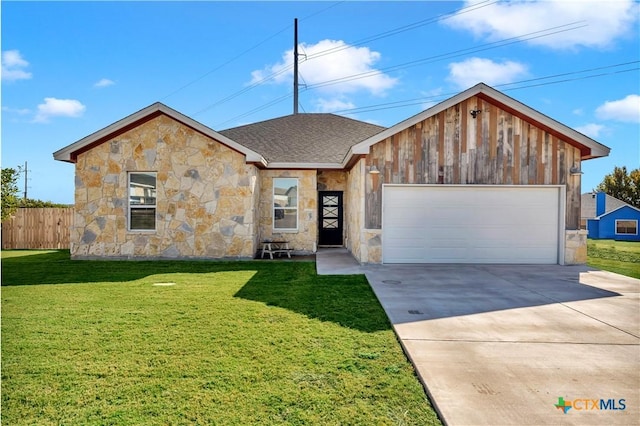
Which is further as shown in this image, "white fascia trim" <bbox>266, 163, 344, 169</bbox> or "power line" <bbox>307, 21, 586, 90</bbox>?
"power line" <bbox>307, 21, 586, 90</bbox>

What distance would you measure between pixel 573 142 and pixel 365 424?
1086cm

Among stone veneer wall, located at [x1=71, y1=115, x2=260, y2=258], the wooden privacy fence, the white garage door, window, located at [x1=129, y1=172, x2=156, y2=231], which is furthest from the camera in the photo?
the wooden privacy fence

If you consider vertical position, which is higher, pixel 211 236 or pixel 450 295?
pixel 211 236

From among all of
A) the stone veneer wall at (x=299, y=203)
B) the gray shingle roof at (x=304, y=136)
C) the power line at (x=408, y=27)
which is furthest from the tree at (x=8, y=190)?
the power line at (x=408, y=27)

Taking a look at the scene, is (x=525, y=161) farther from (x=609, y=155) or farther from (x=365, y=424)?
(x=365, y=424)

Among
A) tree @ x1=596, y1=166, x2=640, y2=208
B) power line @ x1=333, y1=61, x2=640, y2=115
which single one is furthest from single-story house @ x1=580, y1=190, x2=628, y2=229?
tree @ x1=596, y1=166, x2=640, y2=208

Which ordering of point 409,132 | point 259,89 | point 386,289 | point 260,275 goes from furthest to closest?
point 259,89 < point 409,132 < point 260,275 < point 386,289

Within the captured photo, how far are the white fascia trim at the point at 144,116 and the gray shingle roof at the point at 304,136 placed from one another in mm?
2005

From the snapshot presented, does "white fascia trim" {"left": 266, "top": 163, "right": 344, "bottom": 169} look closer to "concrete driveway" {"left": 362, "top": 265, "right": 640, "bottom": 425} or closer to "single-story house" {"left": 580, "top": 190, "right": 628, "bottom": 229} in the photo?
"concrete driveway" {"left": 362, "top": 265, "right": 640, "bottom": 425}

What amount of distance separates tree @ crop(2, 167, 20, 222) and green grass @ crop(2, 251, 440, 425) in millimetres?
8906

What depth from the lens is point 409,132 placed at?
Result: 399 inches

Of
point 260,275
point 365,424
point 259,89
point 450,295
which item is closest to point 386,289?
point 450,295

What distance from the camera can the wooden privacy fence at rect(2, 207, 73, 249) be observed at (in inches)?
605

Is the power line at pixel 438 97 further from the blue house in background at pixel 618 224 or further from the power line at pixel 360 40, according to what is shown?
the blue house in background at pixel 618 224
